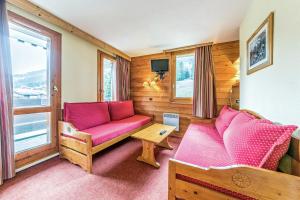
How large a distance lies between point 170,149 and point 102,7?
8.95ft

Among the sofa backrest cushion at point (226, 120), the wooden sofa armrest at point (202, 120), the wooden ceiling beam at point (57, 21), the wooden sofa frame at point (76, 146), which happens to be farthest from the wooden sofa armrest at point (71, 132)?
the wooden sofa armrest at point (202, 120)

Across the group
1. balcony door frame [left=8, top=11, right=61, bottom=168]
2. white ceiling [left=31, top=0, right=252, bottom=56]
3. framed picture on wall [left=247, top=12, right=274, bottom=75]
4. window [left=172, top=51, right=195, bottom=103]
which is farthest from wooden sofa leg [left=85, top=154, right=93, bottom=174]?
window [left=172, top=51, right=195, bottom=103]

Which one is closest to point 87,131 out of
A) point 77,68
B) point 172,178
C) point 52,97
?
point 52,97

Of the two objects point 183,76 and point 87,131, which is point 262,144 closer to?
point 87,131

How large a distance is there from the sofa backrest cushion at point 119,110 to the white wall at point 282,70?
108 inches

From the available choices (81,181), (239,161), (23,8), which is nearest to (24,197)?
(81,181)

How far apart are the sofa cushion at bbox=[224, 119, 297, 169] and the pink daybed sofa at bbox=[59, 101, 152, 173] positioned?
1.74 metres

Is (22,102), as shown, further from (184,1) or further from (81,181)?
(184,1)

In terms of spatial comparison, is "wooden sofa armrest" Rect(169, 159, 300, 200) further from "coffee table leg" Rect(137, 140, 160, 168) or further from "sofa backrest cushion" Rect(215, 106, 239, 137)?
"sofa backrest cushion" Rect(215, 106, 239, 137)

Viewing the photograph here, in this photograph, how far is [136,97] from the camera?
427 cm

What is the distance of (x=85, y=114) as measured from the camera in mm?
2506

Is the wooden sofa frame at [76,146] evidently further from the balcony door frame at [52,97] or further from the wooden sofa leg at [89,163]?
the balcony door frame at [52,97]

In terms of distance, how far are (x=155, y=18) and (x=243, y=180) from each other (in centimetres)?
235

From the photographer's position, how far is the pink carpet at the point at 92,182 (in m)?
1.45
